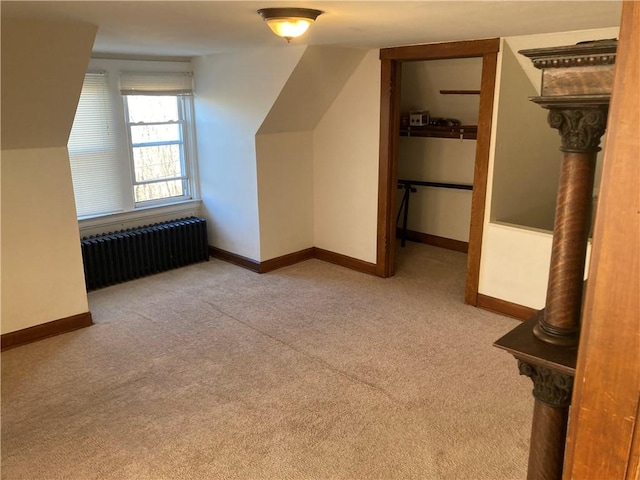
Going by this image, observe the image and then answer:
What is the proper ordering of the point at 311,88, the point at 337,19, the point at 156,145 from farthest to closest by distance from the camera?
the point at 156,145 < the point at 311,88 < the point at 337,19

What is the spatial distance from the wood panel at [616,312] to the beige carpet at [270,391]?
1.60 m

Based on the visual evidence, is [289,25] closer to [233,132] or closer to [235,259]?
[233,132]

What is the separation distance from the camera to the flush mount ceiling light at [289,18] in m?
2.58

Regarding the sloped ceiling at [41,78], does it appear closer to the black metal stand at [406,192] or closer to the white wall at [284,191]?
the white wall at [284,191]

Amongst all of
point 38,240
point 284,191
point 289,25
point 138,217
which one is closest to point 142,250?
point 138,217

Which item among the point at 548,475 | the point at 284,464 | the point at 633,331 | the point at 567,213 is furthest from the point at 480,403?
the point at 633,331

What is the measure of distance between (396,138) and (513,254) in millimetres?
1488

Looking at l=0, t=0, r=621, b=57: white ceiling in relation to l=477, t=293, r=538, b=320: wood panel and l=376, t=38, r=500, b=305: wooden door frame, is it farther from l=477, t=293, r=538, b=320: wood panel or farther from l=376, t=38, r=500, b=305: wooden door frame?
l=477, t=293, r=538, b=320: wood panel

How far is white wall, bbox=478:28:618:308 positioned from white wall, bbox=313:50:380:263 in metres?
1.16

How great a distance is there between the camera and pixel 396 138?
4.64 m

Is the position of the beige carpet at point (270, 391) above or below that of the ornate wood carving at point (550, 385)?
below

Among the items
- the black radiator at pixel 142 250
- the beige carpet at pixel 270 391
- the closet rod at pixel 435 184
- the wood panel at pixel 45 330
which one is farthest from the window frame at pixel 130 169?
the closet rod at pixel 435 184

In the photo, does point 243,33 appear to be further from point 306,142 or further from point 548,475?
point 548,475

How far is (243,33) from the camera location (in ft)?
11.4
